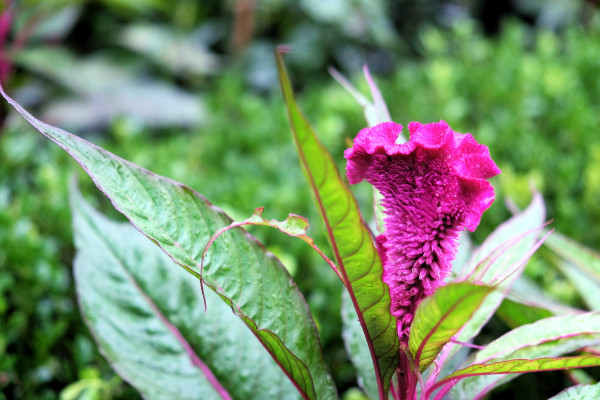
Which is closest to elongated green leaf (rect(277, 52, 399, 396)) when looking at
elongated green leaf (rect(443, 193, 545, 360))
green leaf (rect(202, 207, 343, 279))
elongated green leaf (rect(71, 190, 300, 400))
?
green leaf (rect(202, 207, 343, 279))

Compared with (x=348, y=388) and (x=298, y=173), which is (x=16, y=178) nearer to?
(x=298, y=173)

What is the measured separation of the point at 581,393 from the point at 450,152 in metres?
0.44

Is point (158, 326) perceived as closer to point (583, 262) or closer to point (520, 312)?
point (520, 312)

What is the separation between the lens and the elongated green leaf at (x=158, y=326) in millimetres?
1004

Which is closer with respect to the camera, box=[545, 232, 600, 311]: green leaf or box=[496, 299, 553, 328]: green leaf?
box=[496, 299, 553, 328]: green leaf

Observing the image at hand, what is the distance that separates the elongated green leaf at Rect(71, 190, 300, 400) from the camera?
1004 millimetres

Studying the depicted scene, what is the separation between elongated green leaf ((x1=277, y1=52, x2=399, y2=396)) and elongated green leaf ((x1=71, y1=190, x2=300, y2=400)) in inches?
10.9

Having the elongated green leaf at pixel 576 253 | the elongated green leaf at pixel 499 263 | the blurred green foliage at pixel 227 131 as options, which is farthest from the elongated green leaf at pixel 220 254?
the elongated green leaf at pixel 576 253

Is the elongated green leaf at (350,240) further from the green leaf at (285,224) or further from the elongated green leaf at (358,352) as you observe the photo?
the elongated green leaf at (358,352)

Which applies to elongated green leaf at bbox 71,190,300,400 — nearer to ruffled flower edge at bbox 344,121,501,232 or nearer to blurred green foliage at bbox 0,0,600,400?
blurred green foliage at bbox 0,0,600,400

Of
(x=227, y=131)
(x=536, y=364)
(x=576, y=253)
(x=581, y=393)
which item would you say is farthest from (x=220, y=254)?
(x=227, y=131)

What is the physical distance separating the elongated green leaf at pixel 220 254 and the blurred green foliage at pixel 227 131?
1.71ft

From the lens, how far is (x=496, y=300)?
0.97 metres

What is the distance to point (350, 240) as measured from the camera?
0.72 meters
